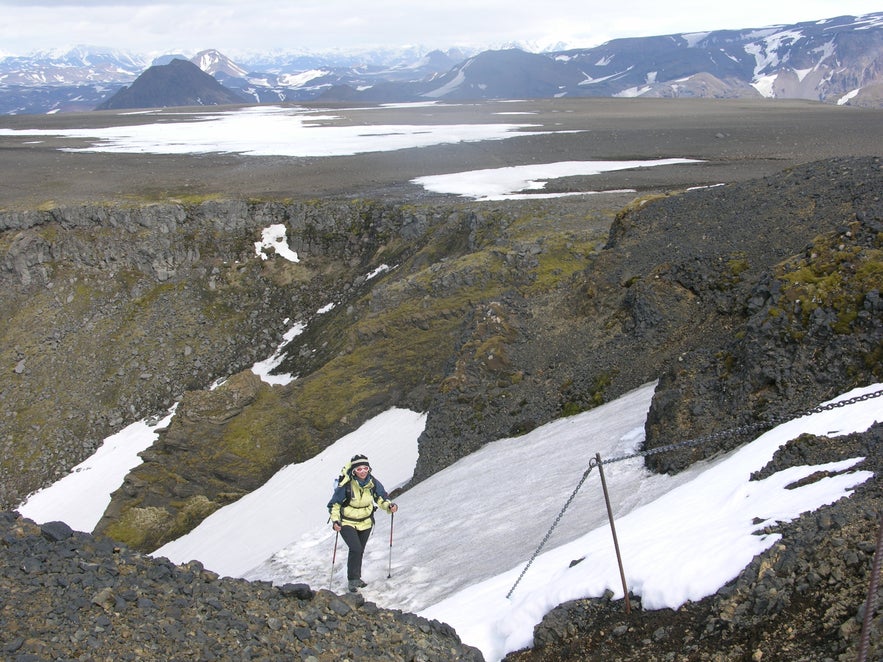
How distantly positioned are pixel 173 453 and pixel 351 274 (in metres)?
19.7

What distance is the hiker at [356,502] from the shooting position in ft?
37.9

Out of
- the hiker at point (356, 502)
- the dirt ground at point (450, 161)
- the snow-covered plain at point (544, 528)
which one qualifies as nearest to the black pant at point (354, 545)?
the hiker at point (356, 502)

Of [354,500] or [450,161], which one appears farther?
[450,161]

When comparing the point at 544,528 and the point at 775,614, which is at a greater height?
the point at 775,614

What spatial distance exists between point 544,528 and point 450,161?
219ft

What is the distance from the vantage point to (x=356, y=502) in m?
11.7

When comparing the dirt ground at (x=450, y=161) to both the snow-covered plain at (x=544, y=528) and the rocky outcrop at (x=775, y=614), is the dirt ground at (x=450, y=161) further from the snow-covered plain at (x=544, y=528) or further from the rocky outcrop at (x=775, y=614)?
the rocky outcrop at (x=775, y=614)

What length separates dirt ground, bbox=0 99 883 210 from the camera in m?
56.6

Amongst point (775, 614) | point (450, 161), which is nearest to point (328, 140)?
point (450, 161)

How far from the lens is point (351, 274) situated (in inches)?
1827

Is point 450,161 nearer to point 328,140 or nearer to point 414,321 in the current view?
point 328,140

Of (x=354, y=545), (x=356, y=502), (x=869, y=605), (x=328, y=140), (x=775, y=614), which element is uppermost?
(x=328, y=140)

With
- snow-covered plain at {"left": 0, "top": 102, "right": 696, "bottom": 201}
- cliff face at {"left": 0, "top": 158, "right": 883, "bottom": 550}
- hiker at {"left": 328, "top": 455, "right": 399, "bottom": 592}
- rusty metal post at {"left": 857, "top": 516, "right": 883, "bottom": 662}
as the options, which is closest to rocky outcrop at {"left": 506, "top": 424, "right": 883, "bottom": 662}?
rusty metal post at {"left": 857, "top": 516, "right": 883, "bottom": 662}

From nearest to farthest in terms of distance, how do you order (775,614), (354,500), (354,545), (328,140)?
(775,614) → (354,500) → (354,545) → (328,140)
